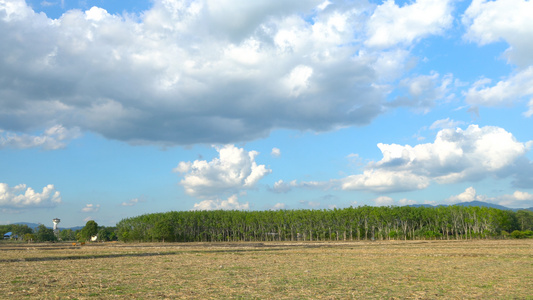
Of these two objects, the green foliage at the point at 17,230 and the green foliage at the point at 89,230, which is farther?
the green foliage at the point at 17,230

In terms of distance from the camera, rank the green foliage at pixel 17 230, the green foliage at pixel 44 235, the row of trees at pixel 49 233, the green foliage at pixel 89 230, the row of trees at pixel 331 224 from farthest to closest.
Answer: the green foliage at pixel 17 230 → the green foliage at pixel 89 230 → the row of trees at pixel 49 233 → the green foliage at pixel 44 235 → the row of trees at pixel 331 224

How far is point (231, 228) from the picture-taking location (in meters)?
153

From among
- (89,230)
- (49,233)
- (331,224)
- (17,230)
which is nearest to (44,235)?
(49,233)

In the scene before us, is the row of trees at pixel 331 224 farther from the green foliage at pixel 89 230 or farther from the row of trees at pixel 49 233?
the green foliage at pixel 89 230

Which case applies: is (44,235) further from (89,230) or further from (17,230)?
(17,230)

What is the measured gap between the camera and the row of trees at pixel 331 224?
126438 millimetres

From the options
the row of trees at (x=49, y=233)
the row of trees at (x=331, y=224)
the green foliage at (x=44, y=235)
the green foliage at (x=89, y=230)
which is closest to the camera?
the row of trees at (x=331, y=224)

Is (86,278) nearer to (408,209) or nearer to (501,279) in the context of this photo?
(501,279)

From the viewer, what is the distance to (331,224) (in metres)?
139

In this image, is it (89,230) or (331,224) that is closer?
(331,224)

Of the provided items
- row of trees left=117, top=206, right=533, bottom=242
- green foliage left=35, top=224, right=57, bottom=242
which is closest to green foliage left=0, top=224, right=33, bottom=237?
green foliage left=35, top=224, right=57, bottom=242

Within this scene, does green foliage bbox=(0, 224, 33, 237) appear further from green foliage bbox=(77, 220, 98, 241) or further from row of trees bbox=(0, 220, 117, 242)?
green foliage bbox=(77, 220, 98, 241)

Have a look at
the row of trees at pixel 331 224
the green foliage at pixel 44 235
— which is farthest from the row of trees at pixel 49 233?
the row of trees at pixel 331 224

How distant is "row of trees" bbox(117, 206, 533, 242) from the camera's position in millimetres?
126438
